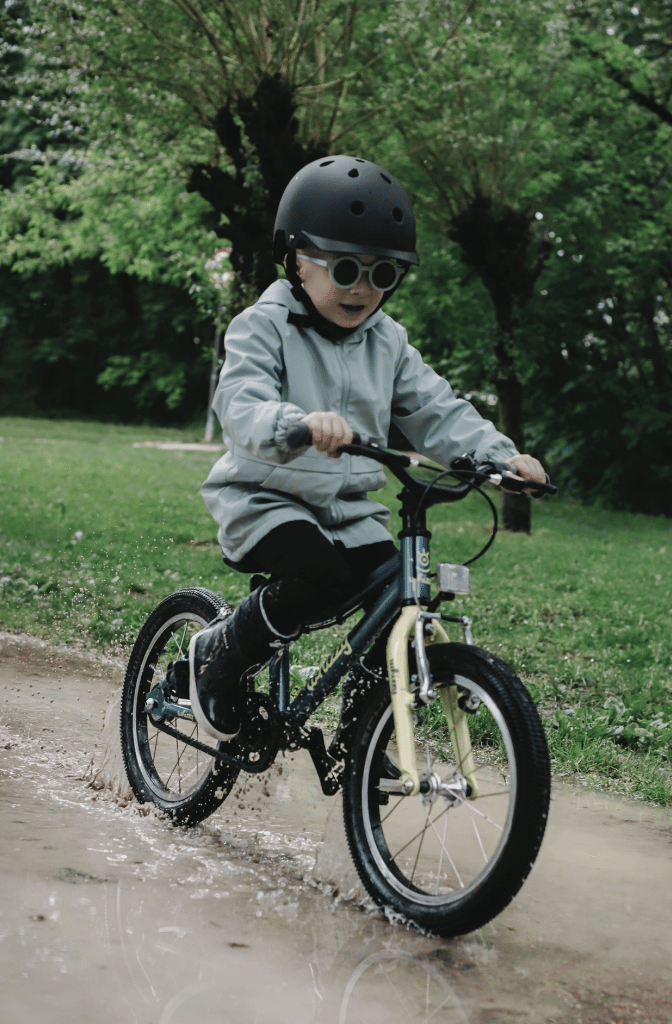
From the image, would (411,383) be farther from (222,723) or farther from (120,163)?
(120,163)

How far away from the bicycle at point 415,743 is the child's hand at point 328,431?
0.13 ft

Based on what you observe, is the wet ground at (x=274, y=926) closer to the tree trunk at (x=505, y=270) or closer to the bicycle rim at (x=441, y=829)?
the bicycle rim at (x=441, y=829)

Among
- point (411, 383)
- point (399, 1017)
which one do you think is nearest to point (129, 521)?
point (411, 383)

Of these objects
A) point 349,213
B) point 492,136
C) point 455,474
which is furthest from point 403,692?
point 492,136

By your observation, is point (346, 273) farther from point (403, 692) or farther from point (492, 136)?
point (492, 136)

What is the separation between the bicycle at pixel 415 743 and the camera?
256 centimetres

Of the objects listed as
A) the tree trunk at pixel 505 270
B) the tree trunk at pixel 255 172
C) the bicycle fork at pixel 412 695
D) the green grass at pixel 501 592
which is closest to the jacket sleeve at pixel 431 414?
the bicycle fork at pixel 412 695

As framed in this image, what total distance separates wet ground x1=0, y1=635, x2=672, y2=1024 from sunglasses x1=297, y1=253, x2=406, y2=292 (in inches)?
61.7

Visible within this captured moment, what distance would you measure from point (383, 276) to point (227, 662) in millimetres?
1182

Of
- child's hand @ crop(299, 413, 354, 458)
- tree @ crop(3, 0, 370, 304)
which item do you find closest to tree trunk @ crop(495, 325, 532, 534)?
tree @ crop(3, 0, 370, 304)

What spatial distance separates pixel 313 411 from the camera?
3.04 m

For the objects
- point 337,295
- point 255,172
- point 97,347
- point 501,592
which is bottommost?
point 501,592

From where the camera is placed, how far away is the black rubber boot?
3.09 metres

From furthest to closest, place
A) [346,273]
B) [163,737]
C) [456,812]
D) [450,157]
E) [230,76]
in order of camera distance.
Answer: [450,157], [230,76], [163,737], [346,273], [456,812]
